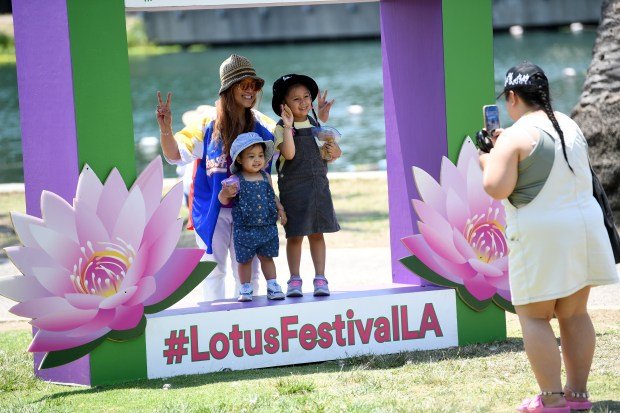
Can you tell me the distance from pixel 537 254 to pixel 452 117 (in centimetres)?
192

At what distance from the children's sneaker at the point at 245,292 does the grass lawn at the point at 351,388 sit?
44cm

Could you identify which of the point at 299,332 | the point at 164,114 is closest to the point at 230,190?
the point at 164,114

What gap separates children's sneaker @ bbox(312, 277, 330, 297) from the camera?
6.29m

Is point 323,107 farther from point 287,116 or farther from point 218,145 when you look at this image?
point 218,145

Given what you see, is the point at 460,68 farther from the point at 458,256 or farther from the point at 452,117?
the point at 458,256

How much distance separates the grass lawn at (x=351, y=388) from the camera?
5117 millimetres

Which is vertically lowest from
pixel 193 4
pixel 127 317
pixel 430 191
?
pixel 127 317

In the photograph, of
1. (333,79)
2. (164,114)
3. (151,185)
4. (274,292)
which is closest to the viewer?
(151,185)

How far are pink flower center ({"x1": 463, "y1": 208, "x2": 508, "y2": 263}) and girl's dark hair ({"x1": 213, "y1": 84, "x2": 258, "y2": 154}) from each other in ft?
4.62

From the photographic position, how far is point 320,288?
248 inches

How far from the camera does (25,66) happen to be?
5816 mm

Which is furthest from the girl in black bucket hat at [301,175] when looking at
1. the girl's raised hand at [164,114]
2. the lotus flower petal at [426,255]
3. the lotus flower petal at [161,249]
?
the lotus flower petal at [161,249]

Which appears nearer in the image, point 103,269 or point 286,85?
point 103,269

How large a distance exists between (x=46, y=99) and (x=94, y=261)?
905mm
